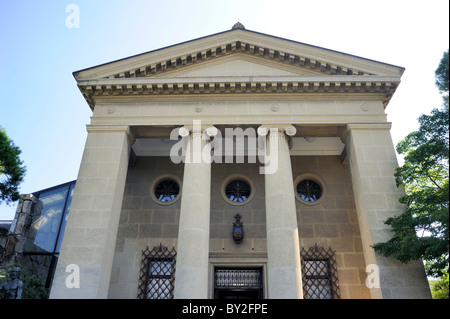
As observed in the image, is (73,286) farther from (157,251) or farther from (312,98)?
(312,98)

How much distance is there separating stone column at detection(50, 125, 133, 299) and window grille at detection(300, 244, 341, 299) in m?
8.16

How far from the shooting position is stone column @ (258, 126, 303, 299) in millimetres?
11172

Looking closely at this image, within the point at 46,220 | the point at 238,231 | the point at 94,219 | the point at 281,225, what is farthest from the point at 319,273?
the point at 46,220

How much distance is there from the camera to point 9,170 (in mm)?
13461

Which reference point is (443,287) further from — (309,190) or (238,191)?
(238,191)

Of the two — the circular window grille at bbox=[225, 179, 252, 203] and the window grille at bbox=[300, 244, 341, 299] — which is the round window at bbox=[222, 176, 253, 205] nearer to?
the circular window grille at bbox=[225, 179, 252, 203]

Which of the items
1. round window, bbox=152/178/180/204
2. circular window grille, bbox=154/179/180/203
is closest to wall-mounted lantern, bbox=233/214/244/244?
round window, bbox=152/178/180/204

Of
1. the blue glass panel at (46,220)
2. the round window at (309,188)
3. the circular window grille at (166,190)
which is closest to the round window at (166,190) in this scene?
the circular window grille at (166,190)

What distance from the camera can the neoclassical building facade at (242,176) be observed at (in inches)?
497

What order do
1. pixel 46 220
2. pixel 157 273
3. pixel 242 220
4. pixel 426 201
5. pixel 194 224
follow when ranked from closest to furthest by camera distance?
pixel 426 201 < pixel 194 224 < pixel 157 273 < pixel 242 220 < pixel 46 220

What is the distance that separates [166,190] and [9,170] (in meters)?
6.72

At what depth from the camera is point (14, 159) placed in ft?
44.5
